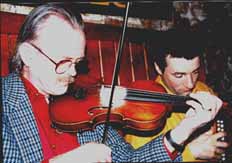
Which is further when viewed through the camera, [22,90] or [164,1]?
[164,1]

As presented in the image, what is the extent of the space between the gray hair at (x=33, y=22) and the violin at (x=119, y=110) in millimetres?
180

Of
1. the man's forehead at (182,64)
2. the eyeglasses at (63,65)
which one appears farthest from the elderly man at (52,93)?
the man's forehead at (182,64)

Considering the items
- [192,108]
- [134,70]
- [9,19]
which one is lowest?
[192,108]

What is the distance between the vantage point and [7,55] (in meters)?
1.48

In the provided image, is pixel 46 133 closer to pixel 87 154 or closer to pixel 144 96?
pixel 87 154

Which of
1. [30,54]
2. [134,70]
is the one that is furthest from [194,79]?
[30,54]

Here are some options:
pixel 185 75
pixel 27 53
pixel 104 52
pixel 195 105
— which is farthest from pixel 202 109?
pixel 27 53

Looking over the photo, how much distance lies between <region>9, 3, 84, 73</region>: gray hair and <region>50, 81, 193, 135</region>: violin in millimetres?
180

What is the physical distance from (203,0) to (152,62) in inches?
10.8

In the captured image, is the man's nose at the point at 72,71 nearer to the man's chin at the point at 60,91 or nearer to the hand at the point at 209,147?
the man's chin at the point at 60,91

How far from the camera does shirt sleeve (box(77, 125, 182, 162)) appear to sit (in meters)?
1.49

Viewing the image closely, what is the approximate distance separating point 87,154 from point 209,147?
420mm

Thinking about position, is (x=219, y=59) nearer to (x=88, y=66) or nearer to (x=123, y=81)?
(x=123, y=81)

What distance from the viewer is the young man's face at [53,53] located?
1493mm
